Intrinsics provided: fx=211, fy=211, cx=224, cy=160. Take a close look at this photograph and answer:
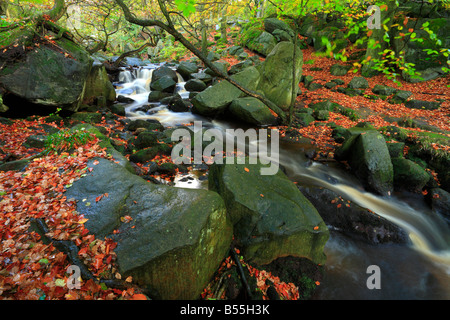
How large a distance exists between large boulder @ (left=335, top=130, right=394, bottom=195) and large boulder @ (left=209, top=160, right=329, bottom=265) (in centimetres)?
354

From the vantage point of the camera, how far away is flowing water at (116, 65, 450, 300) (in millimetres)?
3951

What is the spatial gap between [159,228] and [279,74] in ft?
35.3

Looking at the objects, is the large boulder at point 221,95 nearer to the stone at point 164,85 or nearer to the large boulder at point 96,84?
the stone at point 164,85

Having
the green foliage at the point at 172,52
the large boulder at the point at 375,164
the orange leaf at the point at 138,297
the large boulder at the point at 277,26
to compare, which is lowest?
the large boulder at the point at 375,164

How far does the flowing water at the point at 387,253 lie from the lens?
13.0 ft

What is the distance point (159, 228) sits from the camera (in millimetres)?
2672

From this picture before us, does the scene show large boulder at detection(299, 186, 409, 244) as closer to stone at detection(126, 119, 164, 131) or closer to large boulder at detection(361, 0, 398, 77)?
stone at detection(126, 119, 164, 131)

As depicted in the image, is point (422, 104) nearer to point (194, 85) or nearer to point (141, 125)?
point (194, 85)

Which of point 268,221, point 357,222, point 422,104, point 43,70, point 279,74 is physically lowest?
point 357,222

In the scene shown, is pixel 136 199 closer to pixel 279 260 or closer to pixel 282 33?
pixel 279 260

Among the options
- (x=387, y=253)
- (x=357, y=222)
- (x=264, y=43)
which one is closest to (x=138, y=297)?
(x=357, y=222)

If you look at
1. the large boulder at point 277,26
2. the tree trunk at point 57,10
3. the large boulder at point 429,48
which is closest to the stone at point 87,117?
the tree trunk at point 57,10

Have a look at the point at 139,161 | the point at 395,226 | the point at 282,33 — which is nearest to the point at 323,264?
the point at 395,226

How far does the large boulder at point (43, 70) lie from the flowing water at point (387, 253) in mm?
5351
